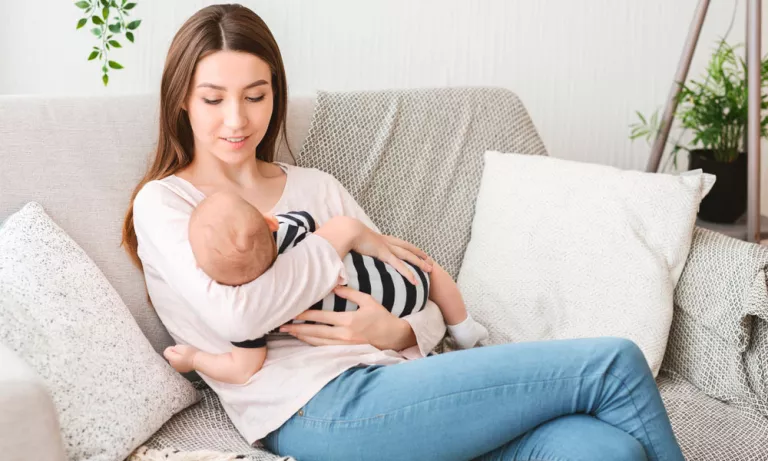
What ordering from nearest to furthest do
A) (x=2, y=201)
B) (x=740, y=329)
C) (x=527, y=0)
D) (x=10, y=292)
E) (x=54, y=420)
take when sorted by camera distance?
(x=54, y=420) → (x=10, y=292) → (x=2, y=201) → (x=740, y=329) → (x=527, y=0)

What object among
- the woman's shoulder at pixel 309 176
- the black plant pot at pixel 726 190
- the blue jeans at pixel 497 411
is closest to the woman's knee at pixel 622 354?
the blue jeans at pixel 497 411

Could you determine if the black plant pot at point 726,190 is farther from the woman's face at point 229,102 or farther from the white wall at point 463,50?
the woman's face at point 229,102

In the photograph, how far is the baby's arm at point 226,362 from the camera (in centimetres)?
144

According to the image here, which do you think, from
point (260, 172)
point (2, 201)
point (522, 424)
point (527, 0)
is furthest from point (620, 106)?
point (2, 201)

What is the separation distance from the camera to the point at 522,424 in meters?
1.35

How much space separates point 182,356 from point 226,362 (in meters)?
0.10

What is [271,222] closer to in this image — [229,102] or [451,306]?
[229,102]

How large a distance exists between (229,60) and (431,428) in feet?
2.50

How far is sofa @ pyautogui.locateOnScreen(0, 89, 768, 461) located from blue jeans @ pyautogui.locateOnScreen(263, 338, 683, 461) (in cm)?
17

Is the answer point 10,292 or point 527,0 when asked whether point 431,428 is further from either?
point 527,0

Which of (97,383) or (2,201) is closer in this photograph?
(97,383)

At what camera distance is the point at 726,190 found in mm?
2469

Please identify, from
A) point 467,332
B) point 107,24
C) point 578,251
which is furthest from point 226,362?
point 107,24

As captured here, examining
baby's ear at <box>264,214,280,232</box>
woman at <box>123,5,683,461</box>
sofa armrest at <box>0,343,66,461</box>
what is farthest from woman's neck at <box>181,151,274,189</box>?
sofa armrest at <box>0,343,66,461</box>
